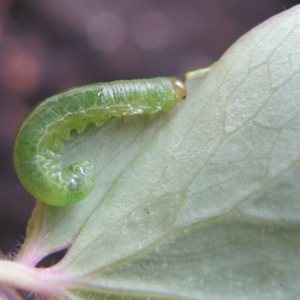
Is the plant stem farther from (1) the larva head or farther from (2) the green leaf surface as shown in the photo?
(1) the larva head

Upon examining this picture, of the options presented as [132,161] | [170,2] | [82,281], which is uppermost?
[132,161]

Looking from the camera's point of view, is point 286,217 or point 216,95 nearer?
point 286,217

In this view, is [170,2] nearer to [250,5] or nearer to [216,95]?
[250,5]

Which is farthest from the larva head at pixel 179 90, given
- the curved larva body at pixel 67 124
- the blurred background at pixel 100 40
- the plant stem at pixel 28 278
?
the blurred background at pixel 100 40

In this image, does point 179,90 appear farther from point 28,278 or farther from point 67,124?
point 28,278

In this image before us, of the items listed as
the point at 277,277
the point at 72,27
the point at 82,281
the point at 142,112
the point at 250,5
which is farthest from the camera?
the point at 250,5

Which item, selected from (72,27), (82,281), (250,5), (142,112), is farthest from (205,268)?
(250,5)

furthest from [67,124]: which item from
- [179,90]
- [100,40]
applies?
[100,40]

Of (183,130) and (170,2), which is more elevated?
(183,130)
